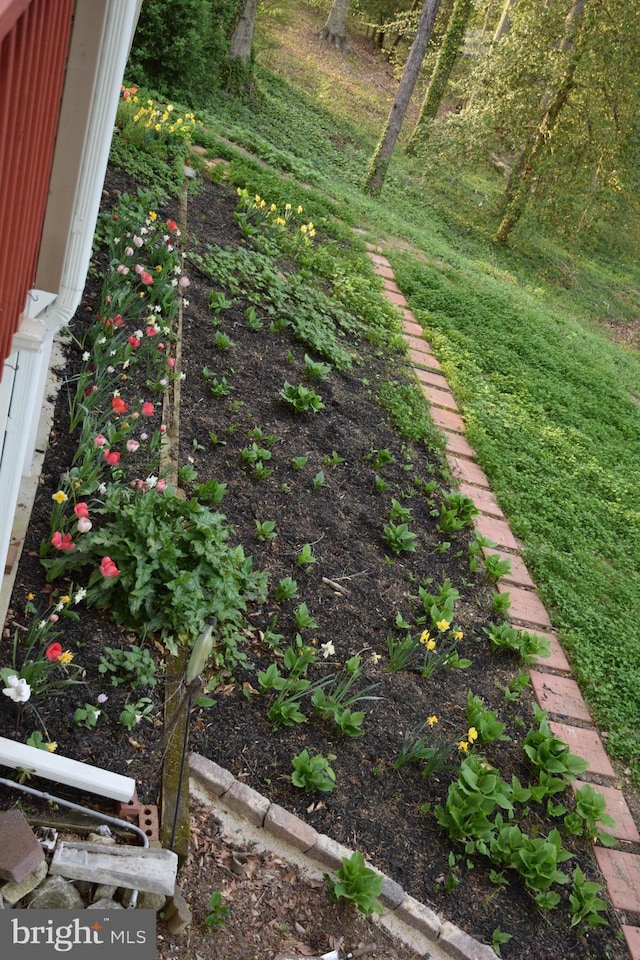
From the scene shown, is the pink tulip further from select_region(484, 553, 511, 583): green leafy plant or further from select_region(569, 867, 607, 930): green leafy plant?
select_region(484, 553, 511, 583): green leafy plant

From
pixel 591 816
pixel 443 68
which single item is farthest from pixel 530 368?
pixel 443 68

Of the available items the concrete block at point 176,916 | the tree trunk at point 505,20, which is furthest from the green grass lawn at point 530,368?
the tree trunk at point 505,20

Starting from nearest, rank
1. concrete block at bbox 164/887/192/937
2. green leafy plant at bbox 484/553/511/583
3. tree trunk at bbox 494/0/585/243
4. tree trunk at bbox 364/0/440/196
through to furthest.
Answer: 1. concrete block at bbox 164/887/192/937
2. green leafy plant at bbox 484/553/511/583
3. tree trunk at bbox 364/0/440/196
4. tree trunk at bbox 494/0/585/243

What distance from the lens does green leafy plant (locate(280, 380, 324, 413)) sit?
4832mm

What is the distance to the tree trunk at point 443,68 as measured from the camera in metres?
15.4

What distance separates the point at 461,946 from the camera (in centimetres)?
276

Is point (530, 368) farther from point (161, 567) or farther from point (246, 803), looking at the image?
point (246, 803)

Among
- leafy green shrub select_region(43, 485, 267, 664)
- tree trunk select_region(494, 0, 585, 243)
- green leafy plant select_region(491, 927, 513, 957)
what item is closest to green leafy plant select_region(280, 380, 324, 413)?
leafy green shrub select_region(43, 485, 267, 664)

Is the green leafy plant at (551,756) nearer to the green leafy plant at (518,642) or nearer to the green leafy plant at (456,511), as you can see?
the green leafy plant at (518,642)

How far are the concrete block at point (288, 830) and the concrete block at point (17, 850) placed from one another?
2.68 ft

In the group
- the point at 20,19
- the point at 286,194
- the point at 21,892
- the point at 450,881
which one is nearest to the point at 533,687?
the point at 450,881

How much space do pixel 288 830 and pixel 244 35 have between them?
38.8ft

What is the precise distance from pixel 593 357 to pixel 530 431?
306 centimetres

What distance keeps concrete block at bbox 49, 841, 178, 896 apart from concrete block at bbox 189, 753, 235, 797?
17.0 inches
